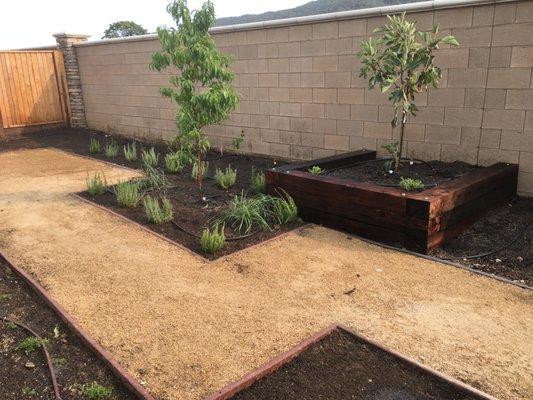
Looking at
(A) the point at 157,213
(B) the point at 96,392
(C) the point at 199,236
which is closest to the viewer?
(B) the point at 96,392

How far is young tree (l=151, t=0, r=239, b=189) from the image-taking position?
16.9ft

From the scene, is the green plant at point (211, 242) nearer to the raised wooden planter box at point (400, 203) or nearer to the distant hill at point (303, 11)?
the raised wooden planter box at point (400, 203)

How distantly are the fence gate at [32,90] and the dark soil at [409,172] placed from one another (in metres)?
9.22

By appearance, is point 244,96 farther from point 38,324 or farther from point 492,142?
point 38,324

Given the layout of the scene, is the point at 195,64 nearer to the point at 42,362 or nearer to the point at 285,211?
the point at 285,211

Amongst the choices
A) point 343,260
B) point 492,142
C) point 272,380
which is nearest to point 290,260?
point 343,260

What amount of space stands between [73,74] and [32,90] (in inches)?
42.0

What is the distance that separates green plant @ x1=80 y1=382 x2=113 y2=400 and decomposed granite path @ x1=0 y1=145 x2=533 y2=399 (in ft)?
0.64

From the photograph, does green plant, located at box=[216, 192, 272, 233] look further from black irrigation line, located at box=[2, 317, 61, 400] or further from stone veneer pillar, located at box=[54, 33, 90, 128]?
stone veneer pillar, located at box=[54, 33, 90, 128]

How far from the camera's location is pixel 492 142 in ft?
17.0

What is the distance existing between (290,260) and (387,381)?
→ 1741mm

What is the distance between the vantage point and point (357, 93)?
627cm

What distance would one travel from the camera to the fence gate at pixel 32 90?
11.1 meters

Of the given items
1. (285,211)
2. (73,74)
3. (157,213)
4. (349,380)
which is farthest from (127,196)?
(73,74)
